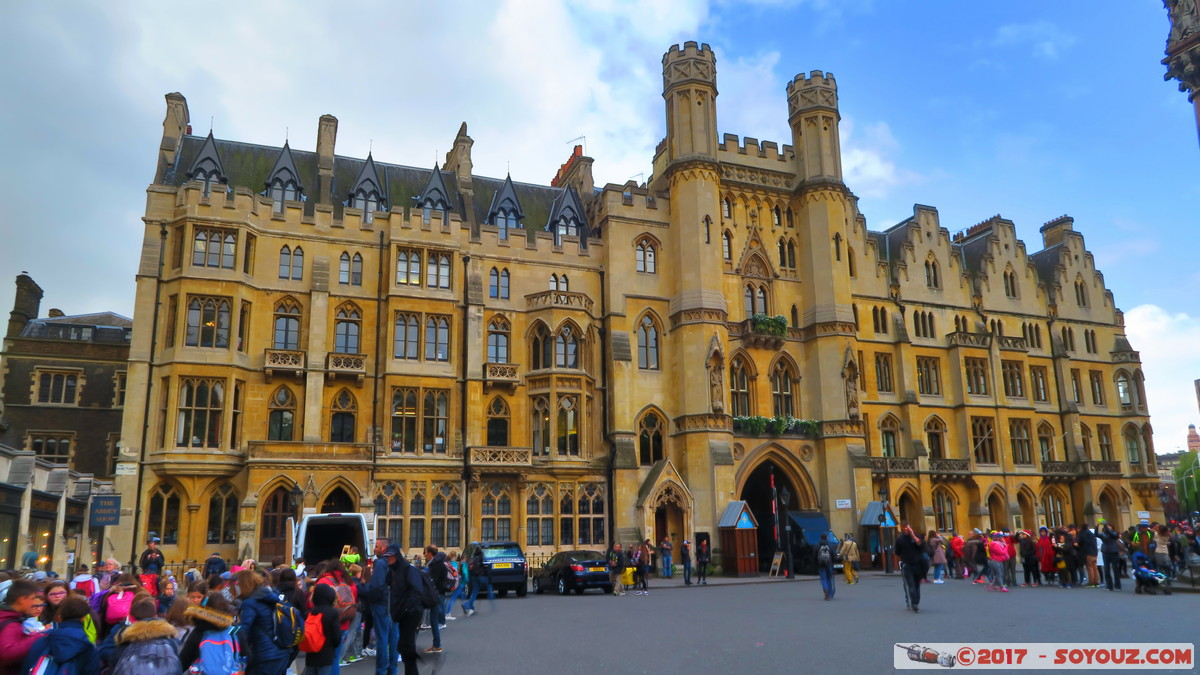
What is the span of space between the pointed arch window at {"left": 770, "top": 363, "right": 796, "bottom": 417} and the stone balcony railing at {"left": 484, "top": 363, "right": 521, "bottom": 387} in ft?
39.8

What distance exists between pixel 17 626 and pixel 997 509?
147 feet

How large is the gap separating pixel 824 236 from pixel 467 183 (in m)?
16.8

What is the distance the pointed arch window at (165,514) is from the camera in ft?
97.7

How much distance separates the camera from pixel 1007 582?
1010 inches

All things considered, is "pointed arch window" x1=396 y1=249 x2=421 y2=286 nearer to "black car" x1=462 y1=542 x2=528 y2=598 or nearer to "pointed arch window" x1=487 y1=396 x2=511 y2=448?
"pointed arch window" x1=487 y1=396 x2=511 y2=448

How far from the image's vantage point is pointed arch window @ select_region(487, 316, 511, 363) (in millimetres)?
35781

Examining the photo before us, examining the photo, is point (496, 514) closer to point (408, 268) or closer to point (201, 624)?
point (408, 268)

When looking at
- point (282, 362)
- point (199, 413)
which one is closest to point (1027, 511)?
point (282, 362)

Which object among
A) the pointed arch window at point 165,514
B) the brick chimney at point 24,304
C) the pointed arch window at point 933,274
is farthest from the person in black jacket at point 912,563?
the brick chimney at point 24,304

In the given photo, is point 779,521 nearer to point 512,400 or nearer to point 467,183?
point 512,400

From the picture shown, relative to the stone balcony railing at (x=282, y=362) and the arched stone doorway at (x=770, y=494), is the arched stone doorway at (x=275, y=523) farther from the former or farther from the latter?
the arched stone doorway at (x=770, y=494)

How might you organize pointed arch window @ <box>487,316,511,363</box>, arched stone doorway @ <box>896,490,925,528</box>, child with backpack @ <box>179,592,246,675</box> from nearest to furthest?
child with backpack @ <box>179,592,246,675</box>, pointed arch window @ <box>487,316,511,363</box>, arched stone doorway @ <box>896,490,925,528</box>

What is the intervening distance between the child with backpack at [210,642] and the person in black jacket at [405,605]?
163 inches

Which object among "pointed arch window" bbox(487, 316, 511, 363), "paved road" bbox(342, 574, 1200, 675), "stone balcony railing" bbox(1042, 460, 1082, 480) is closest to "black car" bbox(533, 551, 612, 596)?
"paved road" bbox(342, 574, 1200, 675)
